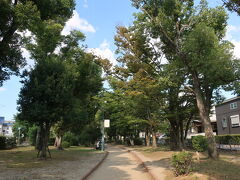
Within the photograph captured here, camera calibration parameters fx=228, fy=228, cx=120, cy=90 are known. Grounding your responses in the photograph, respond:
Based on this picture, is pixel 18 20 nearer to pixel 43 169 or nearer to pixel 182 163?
pixel 43 169

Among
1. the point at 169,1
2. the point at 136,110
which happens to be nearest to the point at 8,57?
the point at 169,1

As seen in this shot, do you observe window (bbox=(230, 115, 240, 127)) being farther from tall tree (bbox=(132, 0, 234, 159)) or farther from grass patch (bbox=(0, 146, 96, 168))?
grass patch (bbox=(0, 146, 96, 168))

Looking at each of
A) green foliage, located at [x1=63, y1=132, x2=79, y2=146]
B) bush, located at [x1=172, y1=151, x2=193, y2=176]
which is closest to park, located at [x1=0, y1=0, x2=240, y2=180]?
bush, located at [x1=172, y1=151, x2=193, y2=176]

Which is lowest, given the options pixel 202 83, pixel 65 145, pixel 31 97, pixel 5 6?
pixel 65 145

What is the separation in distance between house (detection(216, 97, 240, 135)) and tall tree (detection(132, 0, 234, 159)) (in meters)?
21.3

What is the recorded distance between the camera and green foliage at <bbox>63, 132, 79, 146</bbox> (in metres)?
42.5

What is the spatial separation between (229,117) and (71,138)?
28599mm

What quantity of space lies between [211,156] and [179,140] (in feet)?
30.7

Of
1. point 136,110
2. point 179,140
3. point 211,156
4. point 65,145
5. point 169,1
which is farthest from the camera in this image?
point 65,145

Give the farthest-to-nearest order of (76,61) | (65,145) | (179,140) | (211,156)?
(65,145) → (76,61) → (179,140) → (211,156)

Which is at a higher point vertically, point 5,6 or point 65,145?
point 5,6

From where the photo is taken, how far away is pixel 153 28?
669 inches

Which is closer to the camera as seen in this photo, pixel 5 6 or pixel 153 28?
pixel 5 6

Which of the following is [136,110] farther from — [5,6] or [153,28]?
[5,6]
